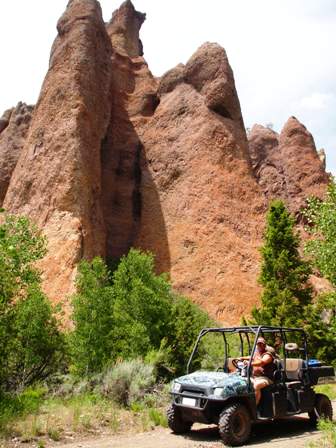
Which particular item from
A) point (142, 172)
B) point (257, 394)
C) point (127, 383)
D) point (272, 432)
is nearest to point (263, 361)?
point (257, 394)

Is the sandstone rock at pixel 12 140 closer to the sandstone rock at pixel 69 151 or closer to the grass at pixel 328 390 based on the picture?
the sandstone rock at pixel 69 151

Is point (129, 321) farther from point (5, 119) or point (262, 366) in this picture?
point (5, 119)

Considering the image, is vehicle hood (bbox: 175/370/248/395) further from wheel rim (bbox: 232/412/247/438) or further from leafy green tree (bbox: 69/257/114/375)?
leafy green tree (bbox: 69/257/114/375)

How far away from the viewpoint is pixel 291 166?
1676 inches

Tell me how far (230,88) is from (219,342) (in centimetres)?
1980

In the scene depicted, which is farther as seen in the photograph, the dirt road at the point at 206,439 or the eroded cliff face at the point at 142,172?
the eroded cliff face at the point at 142,172

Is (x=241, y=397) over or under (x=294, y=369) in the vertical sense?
under

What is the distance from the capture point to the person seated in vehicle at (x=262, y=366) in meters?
9.30

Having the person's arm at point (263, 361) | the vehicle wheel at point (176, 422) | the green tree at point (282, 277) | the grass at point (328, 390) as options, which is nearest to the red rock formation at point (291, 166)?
the green tree at point (282, 277)

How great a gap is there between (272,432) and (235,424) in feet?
4.72

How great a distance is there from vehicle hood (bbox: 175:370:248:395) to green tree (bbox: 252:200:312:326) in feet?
33.5

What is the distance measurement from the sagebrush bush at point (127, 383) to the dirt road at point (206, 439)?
314 cm

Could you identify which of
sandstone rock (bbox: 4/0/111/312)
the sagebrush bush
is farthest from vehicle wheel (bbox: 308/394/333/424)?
sandstone rock (bbox: 4/0/111/312)

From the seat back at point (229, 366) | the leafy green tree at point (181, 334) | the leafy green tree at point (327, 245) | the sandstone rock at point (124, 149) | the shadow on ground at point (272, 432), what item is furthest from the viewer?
the sandstone rock at point (124, 149)
